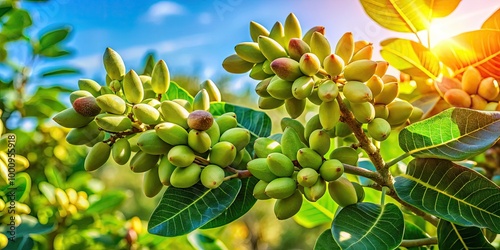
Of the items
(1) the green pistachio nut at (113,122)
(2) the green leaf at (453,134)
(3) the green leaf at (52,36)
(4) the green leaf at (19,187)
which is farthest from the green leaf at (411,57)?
(3) the green leaf at (52,36)

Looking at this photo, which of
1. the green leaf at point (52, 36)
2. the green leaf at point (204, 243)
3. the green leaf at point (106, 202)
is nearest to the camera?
the green leaf at point (204, 243)

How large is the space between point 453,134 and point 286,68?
0.21m

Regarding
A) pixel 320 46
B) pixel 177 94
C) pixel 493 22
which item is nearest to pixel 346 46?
pixel 320 46

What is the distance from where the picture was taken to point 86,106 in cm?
55

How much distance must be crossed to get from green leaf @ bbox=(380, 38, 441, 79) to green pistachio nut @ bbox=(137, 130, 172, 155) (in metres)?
0.42

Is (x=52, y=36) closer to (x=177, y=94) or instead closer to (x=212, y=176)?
(x=177, y=94)

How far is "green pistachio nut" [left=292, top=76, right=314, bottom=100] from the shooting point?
53cm

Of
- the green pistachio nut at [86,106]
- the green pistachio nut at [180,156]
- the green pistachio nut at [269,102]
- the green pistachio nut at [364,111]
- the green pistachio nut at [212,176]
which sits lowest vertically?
the green pistachio nut at [364,111]

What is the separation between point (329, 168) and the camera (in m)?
0.53

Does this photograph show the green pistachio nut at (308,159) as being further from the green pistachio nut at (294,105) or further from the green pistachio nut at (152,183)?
the green pistachio nut at (152,183)

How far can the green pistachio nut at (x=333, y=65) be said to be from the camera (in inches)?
20.9

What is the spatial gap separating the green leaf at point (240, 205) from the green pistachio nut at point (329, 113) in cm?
14

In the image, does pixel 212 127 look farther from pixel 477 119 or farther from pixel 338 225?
pixel 477 119

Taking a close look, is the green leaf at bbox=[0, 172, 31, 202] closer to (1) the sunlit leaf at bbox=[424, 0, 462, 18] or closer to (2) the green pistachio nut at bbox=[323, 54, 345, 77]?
(2) the green pistachio nut at bbox=[323, 54, 345, 77]
